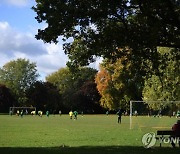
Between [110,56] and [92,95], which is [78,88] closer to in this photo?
[92,95]

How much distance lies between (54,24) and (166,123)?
2903 cm

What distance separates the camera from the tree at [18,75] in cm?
13612

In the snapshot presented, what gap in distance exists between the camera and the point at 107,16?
17.8 m

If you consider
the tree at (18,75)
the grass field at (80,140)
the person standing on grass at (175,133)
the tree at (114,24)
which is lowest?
the grass field at (80,140)

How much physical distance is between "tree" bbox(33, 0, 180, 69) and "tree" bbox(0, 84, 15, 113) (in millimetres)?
105870

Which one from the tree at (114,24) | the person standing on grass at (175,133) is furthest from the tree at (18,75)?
the tree at (114,24)

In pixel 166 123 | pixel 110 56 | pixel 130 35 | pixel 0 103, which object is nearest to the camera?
pixel 130 35

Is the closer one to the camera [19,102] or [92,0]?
[92,0]

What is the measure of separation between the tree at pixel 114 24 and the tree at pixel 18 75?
116843 millimetres

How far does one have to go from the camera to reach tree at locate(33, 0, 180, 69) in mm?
17016

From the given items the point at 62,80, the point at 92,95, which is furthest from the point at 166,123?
the point at 62,80

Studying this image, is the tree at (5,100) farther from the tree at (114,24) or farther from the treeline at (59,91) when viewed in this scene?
the tree at (114,24)
